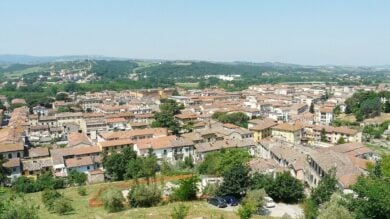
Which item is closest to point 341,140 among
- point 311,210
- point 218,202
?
point 218,202

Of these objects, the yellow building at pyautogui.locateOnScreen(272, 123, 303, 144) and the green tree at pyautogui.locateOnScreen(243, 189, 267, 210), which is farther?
the yellow building at pyautogui.locateOnScreen(272, 123, 303, 144)

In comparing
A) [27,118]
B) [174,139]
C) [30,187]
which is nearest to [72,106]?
[27,118]

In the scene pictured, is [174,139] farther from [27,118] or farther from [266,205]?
[27,118]

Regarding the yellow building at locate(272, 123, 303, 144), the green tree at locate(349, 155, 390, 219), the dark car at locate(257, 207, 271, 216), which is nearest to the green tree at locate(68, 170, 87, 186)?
the dark car at locate(257, 207, 271, 216)

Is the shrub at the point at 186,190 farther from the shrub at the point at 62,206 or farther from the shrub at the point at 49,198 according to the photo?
the shrub at the point at 49,198

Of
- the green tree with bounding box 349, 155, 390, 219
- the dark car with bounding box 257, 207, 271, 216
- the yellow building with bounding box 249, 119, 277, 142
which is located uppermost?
the green tree with bounding box 349, 155, 390, 219

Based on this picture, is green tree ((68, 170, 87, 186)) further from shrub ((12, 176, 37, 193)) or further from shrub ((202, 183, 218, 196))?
shrub ((202, 183, 218, 196))

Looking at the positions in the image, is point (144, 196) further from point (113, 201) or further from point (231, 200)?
point (231, 200)
